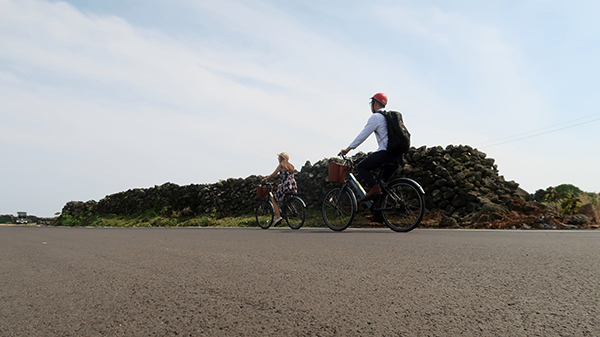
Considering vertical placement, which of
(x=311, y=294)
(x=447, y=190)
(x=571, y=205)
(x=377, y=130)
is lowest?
(x=311, y=294)

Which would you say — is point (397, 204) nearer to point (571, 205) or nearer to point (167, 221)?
point (571, 205)

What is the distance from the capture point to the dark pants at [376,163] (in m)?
7.44

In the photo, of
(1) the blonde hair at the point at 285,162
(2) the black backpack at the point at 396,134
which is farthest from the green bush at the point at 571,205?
(1) the blonde hair at the point at 285,162

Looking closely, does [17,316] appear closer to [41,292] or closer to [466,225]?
[41,292]

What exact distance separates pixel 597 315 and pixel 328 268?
187 centimetres

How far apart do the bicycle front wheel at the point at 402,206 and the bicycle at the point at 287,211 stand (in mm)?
2406

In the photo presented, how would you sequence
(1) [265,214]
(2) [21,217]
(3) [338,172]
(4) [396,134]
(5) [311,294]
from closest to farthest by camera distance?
(5) [311,294]
(4) [396,134]
(3) [338,172]
(1) [265,214]
(2) [21,217]

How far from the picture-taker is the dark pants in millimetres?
7441

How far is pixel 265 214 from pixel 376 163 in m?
4.19

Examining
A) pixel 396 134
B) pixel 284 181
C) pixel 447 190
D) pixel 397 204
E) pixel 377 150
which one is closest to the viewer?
pixel 396 134

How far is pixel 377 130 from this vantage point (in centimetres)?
746

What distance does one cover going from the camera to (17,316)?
2.25 m

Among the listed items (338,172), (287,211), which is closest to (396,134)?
(338,172)

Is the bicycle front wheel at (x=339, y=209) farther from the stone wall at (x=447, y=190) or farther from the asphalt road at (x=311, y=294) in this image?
the asphalt road at (x=311, y=294)
